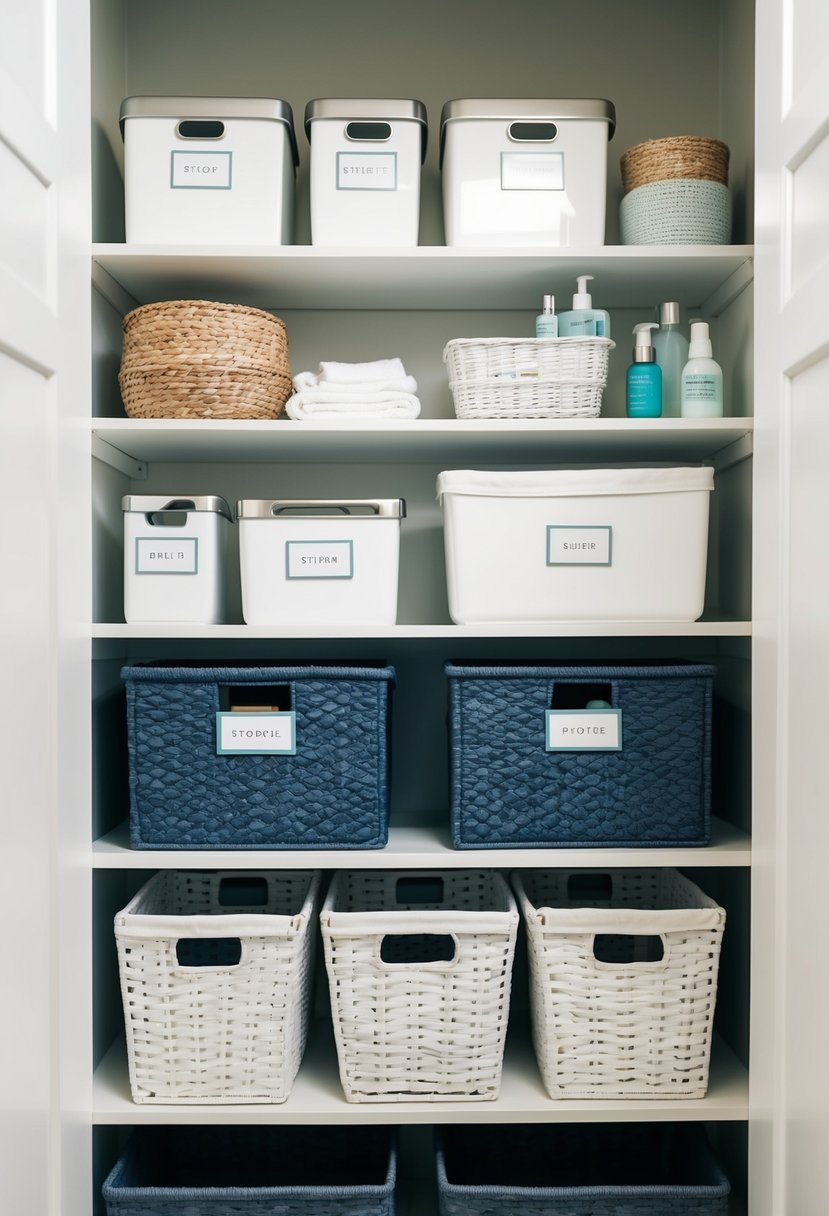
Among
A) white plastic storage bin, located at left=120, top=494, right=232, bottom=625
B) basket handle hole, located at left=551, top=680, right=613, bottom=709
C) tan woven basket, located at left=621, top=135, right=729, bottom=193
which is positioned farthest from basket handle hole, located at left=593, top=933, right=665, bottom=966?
tan woven basket, located at left=621, top=135, right=729, bottom=193

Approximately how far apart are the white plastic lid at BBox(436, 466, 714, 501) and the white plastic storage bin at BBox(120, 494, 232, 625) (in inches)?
15.9

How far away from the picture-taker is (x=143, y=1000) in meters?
1.49

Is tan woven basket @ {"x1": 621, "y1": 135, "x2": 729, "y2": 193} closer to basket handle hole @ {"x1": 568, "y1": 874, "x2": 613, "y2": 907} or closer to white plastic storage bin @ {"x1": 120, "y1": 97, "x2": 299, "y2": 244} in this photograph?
white plastic storage bin @ {"x1": 120, "y1": 97, "x2": 299, "y2": 244}

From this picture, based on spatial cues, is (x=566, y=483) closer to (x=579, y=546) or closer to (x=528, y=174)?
(x=579, y=546)

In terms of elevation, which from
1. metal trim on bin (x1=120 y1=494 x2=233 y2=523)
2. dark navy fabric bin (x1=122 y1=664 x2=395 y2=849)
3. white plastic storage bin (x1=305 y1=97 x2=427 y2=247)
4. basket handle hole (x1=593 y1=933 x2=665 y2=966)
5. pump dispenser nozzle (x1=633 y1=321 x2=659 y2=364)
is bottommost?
basket handle hole (x1=593 y1=933 x2=665 y2=966)

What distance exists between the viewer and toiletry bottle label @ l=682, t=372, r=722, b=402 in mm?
1597

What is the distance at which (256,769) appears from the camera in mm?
1544

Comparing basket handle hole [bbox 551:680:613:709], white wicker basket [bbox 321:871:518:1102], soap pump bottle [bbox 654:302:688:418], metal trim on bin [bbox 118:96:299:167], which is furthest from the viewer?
basket handle hole [bbox 551:680:613:709]

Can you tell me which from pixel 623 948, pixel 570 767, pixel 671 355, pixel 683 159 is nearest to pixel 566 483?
pixel 671 355

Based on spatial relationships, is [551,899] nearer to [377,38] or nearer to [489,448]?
[489,448]

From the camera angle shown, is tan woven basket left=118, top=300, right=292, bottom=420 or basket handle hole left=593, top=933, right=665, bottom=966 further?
basket handle hole left=593, top=933, right=665, bottom=966

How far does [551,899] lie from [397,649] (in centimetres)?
54

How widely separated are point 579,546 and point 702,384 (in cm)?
34
